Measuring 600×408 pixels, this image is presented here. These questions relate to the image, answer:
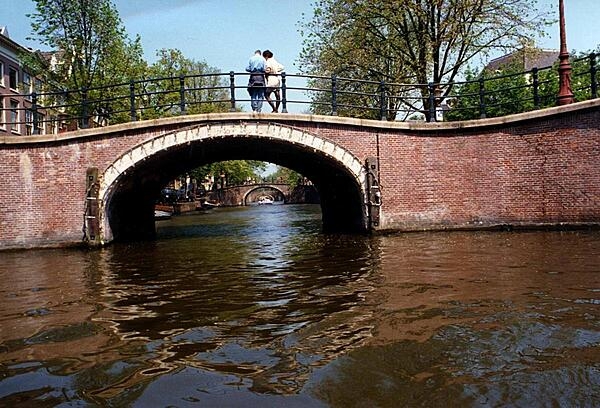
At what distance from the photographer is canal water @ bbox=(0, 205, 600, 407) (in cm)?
321

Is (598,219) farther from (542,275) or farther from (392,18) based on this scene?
(392,18)

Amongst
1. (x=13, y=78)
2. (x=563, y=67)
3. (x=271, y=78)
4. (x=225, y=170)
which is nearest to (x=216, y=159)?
(x=271, y=78)

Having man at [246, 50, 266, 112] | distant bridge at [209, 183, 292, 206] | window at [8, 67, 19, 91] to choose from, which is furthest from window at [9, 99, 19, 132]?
man at [246, 50, 266, 112]

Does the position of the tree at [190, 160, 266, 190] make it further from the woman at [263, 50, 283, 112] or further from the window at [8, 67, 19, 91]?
the woman at [263, 50, 283, 112]

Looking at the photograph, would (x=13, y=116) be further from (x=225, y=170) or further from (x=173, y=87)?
(x=225, y=170)

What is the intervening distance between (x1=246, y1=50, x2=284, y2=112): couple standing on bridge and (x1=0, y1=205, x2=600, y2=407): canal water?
233 inches

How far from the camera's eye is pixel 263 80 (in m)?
13.7

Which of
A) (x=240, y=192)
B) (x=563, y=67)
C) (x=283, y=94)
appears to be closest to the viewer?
(x=563, y=67)

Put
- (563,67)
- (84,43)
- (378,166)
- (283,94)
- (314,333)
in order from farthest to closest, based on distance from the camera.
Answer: (84,43) < (378,166) < (283,94) < (563,67) < (314,333)

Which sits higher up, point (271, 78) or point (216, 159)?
point (271, 78)

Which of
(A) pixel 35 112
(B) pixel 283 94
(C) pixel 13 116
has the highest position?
(C) pixel 13 116

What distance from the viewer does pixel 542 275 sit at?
6.77 metres

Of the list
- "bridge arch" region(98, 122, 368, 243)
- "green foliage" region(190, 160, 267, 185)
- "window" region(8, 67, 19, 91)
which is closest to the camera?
"bridge arch" region(98, 122, 368, 243)

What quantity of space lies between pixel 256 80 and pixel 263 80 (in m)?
0.18
